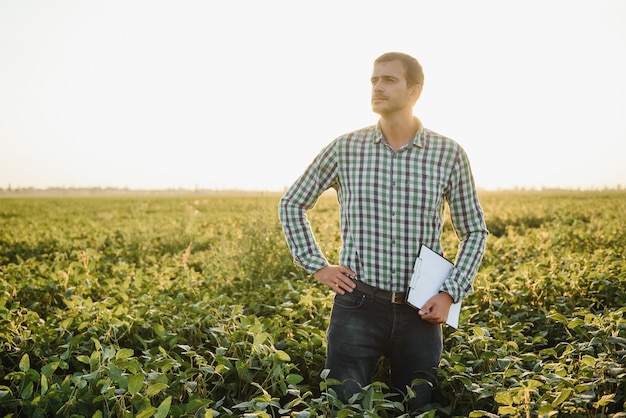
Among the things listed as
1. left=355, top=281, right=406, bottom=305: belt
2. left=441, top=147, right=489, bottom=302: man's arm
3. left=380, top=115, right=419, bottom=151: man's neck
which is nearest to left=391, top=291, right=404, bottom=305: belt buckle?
left=355, top=281, right=406, bottom=305: belt

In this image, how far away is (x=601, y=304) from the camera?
4.76 m

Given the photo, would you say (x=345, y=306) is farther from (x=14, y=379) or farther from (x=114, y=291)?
(x=114, y=291)

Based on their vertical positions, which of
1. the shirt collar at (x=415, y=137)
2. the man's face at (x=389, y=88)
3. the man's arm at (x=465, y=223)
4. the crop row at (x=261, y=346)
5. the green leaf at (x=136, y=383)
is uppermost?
the man's face at (x=389, y=88)

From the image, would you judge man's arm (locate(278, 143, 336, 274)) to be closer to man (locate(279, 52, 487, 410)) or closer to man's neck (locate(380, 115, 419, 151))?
man (locate(279, 52, 487, 410))

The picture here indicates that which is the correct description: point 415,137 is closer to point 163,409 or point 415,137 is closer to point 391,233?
point 391,233

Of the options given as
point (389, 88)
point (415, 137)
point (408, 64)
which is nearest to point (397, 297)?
point (415, 137)

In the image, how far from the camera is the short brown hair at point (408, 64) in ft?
9.21

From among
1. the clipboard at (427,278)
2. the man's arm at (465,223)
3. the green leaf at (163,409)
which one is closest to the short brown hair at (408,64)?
the man's arm at (465,223)

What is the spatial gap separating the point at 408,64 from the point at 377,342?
1418mm

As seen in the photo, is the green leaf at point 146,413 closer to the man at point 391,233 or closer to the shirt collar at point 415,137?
the man at point 391,233

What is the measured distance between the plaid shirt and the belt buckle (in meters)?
0.03

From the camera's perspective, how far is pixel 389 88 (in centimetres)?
279

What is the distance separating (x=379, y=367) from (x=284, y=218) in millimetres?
1229

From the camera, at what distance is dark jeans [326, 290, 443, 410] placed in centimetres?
279
